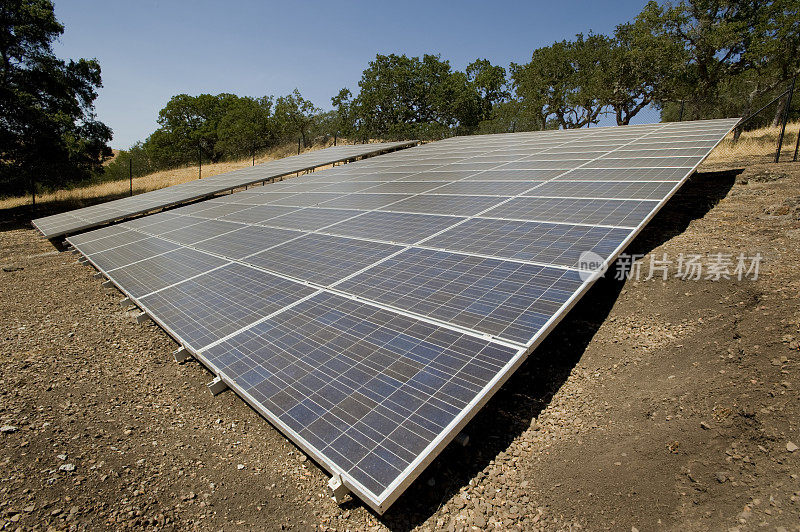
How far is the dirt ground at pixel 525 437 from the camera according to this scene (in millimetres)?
3359

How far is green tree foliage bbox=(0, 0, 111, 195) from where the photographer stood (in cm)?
2107

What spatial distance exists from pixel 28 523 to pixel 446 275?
197 inches

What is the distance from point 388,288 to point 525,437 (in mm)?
2562

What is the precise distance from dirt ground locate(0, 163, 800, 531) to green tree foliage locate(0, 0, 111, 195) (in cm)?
2168

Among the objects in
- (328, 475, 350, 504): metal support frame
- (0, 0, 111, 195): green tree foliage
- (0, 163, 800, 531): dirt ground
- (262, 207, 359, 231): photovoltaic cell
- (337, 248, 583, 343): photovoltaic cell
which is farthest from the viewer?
(0, 0, 111, 195): green tree foliage

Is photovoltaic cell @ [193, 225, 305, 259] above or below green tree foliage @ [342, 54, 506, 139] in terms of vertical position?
below

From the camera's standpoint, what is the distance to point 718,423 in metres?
4.03

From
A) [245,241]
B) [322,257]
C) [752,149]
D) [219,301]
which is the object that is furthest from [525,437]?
[752,149]

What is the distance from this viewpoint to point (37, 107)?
71.0 feet

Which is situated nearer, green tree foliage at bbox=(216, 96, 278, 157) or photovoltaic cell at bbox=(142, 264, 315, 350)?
photovoltaic cell at bbox=(142, 264, 315, 350)

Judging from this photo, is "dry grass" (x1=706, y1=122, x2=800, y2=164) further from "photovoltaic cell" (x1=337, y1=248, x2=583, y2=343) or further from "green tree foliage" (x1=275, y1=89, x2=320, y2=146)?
"green tree foliage" (x1=275, y1=89, x2=320, y2=146)

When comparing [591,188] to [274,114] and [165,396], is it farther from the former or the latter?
[274,114]

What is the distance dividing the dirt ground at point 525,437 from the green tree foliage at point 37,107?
854 inches

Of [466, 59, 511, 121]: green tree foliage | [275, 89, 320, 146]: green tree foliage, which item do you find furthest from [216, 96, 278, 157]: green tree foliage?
[466, 59, 511, 121]: green tree foliage
